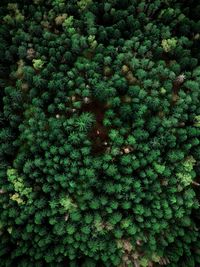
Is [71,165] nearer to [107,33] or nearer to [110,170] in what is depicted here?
[110,170]

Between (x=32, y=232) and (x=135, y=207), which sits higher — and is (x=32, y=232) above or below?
below

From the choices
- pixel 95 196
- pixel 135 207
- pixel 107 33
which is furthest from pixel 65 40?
pixel 135 207

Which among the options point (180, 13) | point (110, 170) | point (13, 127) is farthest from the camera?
point (180, 13)

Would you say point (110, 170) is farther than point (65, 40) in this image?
No

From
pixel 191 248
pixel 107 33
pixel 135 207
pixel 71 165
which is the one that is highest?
pixel 107 33

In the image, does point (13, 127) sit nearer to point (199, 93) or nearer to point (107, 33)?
point (107, 33)

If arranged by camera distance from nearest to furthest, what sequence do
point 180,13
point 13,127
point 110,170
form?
point 110,170 → point 13,127 → point 180,13

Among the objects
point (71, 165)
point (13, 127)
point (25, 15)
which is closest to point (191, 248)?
point (71, 165)
